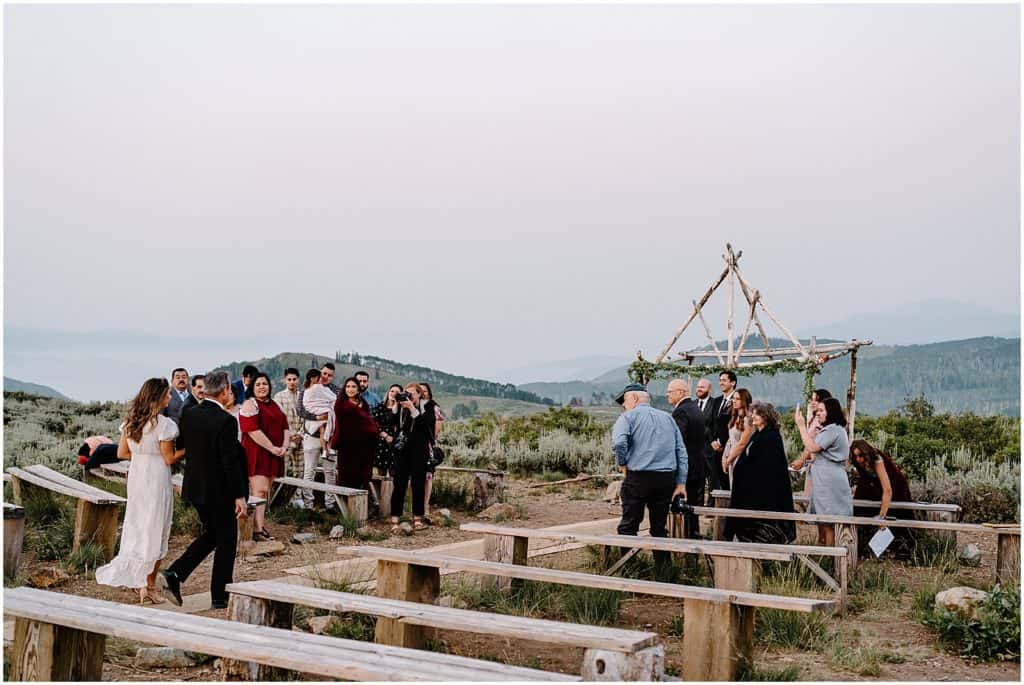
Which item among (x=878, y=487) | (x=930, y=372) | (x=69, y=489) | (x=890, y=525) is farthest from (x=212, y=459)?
(x=930, y=372)

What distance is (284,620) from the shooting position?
5.57 m

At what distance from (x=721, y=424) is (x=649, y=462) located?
3.76 metres

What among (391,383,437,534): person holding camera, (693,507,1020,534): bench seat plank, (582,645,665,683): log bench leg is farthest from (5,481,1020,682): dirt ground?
(582,645,665,683): log bench leg

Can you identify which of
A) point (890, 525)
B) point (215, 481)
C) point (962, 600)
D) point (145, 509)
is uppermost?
point (215, 481)

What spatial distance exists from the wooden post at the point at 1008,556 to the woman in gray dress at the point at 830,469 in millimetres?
1244

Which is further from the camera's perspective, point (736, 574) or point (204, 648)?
point (736, 574)

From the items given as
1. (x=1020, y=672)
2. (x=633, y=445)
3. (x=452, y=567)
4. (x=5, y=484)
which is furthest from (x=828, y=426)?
(x=5, y=484)

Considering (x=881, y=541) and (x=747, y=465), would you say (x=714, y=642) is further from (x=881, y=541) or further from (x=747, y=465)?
(x=747, y=465)

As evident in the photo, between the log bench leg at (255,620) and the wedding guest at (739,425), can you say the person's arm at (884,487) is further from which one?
the log bench leg at (255,620)

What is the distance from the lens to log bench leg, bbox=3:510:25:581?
7633 mm

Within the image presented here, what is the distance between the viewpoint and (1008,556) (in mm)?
8055

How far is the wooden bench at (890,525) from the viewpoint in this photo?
7801 mm

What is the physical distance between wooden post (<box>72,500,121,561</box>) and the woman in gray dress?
6.00m

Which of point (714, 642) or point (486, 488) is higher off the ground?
point (486, 488)
